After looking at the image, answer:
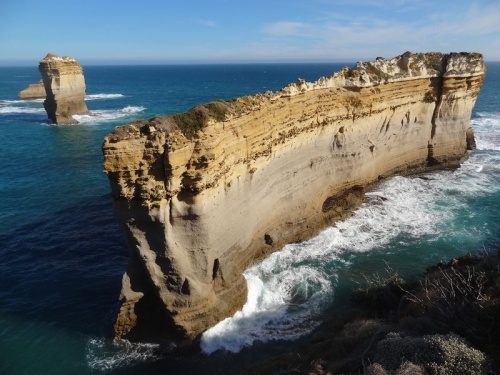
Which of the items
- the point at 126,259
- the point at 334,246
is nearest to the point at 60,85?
the point at 126,259

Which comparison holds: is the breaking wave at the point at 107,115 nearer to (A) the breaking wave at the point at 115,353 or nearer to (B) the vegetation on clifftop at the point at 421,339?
(A) the breaking wave at the point at 115,353

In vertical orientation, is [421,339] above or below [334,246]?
above

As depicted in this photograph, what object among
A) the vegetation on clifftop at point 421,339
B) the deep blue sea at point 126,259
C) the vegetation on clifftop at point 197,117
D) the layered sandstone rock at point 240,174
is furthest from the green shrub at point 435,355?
the vegetation on clifftop at point 197,117

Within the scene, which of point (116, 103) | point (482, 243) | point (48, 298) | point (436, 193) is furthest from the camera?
point (116, 103)

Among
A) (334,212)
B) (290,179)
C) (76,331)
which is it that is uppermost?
(290,179)

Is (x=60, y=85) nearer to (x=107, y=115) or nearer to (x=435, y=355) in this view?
(x=107, y=115)

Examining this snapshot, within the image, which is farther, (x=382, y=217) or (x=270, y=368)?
(x=382, y=217)

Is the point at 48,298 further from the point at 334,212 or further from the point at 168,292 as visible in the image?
the point at 334,212

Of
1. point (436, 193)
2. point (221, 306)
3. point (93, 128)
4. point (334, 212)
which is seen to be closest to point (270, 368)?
point (221, 306)
